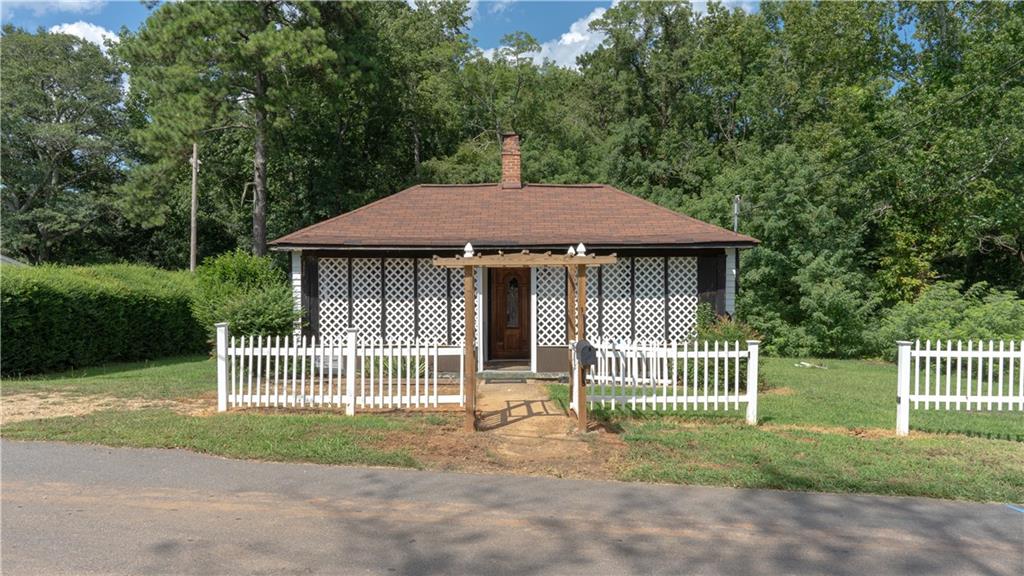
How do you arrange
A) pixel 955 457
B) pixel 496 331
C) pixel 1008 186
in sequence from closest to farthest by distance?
pixel 955 457, pixel 496 331, pixel 1008 186

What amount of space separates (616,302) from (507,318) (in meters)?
2.46

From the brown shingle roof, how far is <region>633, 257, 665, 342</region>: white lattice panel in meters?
0.63

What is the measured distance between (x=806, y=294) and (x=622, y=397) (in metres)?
14.3

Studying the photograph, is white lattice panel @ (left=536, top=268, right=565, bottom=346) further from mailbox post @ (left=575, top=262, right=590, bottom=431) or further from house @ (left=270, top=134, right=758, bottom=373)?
mailbox post @ (left=575, top=262, right=590, bottom=431)

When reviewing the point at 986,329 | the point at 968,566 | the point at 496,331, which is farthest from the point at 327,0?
the point at 968,566

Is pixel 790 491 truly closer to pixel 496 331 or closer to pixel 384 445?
pixel 384 445

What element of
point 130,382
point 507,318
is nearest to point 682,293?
point 507,318

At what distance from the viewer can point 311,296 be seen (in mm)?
12773

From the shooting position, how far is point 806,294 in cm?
2039

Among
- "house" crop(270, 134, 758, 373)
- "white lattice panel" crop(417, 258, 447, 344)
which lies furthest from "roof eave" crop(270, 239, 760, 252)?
"white lattice panel" crop(417, 258, 447, 344)

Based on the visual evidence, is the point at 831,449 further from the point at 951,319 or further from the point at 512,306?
the point at 951,319

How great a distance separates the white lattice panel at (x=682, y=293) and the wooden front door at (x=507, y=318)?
3.08 meters

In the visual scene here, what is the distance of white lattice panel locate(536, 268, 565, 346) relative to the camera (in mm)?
12758

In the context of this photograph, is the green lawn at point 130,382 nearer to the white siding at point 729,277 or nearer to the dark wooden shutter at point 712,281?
the dark wooden shutter at point 712,281
